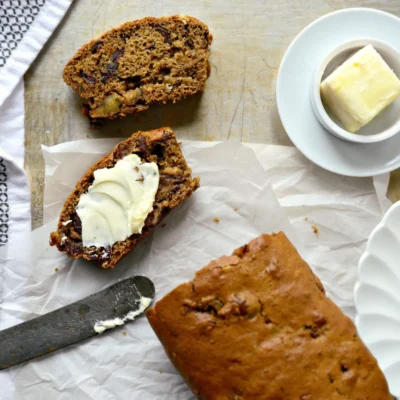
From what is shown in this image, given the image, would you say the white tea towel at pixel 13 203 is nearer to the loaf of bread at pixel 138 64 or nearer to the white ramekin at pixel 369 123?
the loaf of bread at pixel 138 64

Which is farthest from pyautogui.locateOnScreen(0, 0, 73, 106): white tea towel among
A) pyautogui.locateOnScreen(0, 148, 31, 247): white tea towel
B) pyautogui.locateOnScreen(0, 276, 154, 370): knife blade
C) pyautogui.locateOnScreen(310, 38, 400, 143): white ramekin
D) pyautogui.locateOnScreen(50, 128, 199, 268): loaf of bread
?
pyautogui.locateOnScreen(310, 38, 400, 143): white ramekin

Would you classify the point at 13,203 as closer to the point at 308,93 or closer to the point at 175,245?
the point at 175,245

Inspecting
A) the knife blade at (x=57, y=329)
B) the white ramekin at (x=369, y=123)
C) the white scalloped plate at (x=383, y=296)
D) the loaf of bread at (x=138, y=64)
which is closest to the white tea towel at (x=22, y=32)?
the loaf of bread at (x=138, y=64)

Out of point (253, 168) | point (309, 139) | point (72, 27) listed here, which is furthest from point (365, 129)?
point (72, 27)

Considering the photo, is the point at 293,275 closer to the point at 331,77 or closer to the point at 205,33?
the point at 331,77

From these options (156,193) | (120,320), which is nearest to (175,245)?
(156,193)

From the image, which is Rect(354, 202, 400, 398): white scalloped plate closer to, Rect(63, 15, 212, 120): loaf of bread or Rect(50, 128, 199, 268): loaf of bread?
Rect(50, 128, 199, 268): loaf of bread
